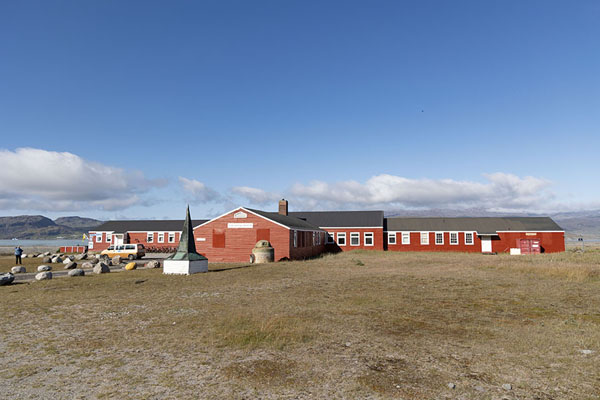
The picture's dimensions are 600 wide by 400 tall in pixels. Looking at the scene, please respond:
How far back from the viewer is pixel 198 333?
10453 millimetres

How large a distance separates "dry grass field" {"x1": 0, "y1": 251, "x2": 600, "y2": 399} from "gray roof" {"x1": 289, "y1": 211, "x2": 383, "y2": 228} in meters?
35.0

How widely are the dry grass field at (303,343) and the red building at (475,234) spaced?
111ft

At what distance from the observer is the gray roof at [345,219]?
175 ft

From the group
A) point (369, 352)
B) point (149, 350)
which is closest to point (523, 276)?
point (369, 352)

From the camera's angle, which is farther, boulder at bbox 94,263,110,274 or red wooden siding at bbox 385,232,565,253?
red wooden siding at bbox 385,232,565,253

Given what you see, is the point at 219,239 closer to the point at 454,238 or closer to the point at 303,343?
the point at 303,343

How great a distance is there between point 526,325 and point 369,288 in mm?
8230

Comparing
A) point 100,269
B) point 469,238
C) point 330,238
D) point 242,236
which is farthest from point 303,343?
point 469,238

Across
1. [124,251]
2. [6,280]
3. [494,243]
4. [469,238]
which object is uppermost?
[469,238]

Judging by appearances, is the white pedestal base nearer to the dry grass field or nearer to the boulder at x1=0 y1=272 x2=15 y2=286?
the dry grass field

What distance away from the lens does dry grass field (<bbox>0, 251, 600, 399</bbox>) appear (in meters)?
6.80

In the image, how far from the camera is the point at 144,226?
61.6 m

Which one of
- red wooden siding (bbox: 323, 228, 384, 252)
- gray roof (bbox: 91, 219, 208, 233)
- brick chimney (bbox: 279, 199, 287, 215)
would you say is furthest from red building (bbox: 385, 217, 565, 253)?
gray roof (bbox: 91, 219, 208, 233)

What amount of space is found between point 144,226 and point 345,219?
106ft
